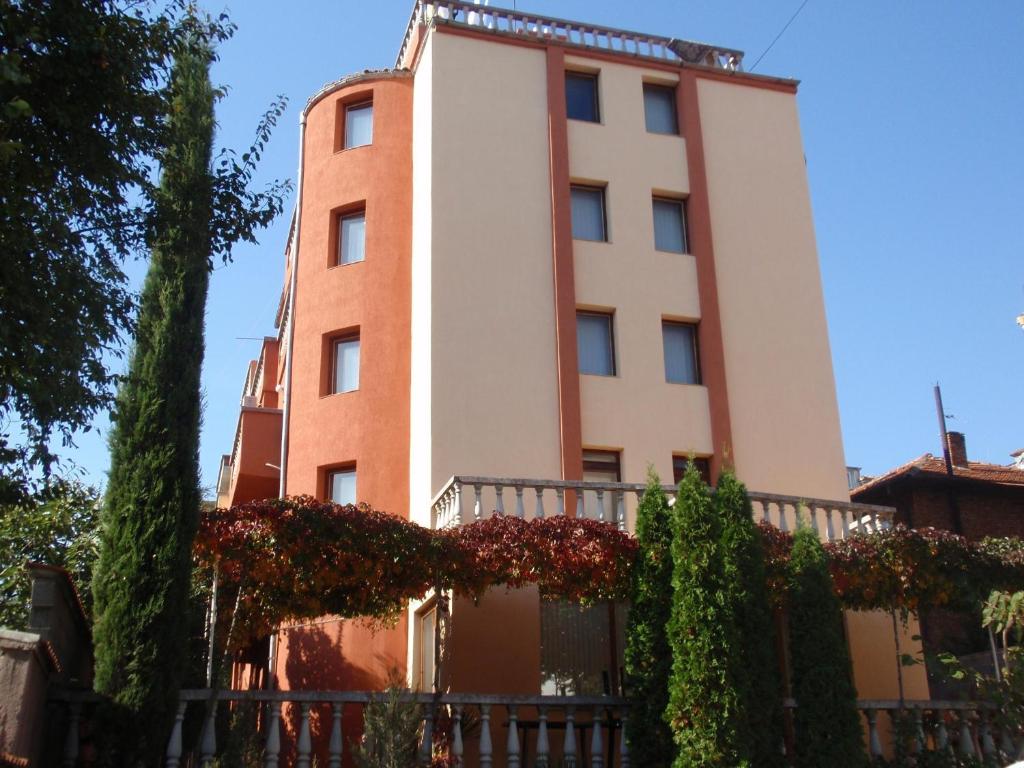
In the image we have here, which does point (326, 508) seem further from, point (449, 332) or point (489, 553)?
point (449, 332)

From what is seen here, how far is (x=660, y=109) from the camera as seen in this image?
24.0 metres

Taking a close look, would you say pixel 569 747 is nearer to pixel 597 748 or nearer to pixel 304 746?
pixel 597 748

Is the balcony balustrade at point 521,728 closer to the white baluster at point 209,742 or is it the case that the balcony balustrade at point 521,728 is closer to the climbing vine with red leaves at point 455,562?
the white baluster at point 209,742

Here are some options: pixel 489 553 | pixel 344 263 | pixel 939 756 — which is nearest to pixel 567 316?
pixel 344 263

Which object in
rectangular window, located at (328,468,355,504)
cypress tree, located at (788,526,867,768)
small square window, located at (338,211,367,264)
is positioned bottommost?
cypress tree, located at (788,526,867,768)

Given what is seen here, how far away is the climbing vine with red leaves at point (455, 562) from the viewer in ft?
45.7

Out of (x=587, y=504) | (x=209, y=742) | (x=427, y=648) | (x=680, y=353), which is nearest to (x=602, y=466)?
(x=587, y=504)

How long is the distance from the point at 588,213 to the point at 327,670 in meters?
9.96

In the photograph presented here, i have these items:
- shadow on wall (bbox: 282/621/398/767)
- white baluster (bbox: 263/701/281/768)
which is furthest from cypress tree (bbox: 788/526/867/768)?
shadow on wall (bbox: 282/621/398/767)

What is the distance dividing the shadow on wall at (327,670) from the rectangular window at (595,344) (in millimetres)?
6381

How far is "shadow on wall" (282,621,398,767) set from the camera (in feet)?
57.1

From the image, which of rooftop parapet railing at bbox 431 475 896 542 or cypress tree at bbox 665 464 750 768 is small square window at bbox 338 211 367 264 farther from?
cypress tree at bbox 665 464 750 768

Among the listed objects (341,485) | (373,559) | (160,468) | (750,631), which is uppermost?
(341,485)

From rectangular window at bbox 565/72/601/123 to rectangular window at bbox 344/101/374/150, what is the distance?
13.3 feet
